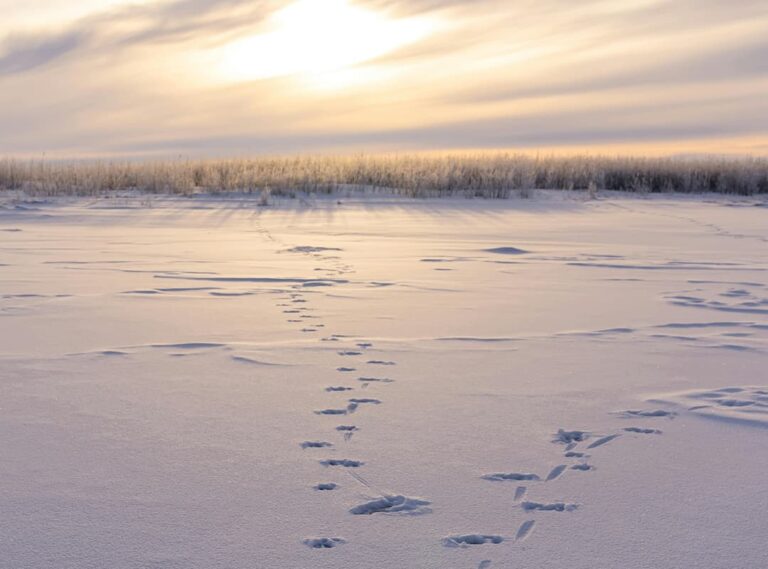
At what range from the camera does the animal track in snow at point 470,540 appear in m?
1.80

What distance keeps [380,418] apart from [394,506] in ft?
2.08

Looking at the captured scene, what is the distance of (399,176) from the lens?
17250mm

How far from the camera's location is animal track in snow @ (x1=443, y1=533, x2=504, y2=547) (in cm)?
180

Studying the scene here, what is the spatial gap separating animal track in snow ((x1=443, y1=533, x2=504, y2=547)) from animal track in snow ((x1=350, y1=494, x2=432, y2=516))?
14cm

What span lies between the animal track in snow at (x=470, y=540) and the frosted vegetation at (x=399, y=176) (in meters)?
12.4

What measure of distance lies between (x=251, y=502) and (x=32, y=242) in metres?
6.32

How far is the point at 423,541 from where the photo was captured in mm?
1799

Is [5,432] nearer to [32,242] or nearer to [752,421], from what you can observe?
[752,421]

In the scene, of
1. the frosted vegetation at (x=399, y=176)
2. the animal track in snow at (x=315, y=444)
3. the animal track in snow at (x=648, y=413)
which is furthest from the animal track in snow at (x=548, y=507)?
the frosted vegetation at (x=399, y=176)

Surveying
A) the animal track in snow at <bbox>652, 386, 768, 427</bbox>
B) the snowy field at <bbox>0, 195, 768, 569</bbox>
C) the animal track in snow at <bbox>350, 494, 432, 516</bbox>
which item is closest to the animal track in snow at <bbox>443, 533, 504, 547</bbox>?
the snowy field at <bbox>0, 195, 768, 569</bbox>

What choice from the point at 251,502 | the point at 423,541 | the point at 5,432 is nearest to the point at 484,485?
the point at 423,541

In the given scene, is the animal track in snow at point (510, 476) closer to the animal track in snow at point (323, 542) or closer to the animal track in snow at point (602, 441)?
the animal track in snow at point (602, 441)

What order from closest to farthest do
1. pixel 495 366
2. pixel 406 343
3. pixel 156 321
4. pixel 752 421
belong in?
pixel 752 421 → pixel 495 366 → pixel 406 343 → pixel 156 321

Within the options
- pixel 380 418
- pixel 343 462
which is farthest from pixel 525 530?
pixel 380 418
